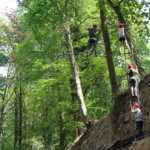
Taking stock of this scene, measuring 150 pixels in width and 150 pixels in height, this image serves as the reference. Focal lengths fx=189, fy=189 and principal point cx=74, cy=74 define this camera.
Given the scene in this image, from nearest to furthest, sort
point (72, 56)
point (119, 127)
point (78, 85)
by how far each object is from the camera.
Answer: point (119, 127), point (78, 85), point (72, 56)

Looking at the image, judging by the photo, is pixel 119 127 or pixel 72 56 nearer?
pixel 119 127

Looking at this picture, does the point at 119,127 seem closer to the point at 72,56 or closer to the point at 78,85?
the point at 78,85

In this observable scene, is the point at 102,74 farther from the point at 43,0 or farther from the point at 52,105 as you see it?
the point at 43,0

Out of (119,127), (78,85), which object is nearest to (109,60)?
(78,85)

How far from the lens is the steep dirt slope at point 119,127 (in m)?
7.48

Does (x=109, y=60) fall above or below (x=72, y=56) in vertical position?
below

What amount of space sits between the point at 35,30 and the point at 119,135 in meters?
7.45

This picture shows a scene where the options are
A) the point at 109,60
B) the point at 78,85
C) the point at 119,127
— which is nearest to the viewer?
the point at 119,127

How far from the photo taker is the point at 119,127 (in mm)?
8695

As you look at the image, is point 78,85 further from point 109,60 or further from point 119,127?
point 119,127

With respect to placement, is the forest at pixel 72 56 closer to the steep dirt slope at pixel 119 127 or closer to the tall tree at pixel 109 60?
the tall tree at pixel 109 60

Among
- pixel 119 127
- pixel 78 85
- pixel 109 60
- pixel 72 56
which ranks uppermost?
pixel 72 56

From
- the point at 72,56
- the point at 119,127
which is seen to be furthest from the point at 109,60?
the point at 119,127

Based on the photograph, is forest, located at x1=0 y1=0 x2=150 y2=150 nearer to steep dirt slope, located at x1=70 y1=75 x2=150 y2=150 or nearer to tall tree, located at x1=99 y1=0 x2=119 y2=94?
tall tree, located at x1=99 y1=0 x2=119 y2=94
